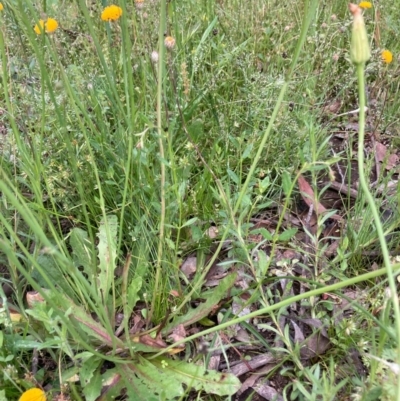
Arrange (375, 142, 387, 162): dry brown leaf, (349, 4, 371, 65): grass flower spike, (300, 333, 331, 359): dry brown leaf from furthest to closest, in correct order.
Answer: (375, 142, 387, 162): dry brown leaf < (300, 333, 331, 359): dry brown leaf < (349, 4, 371, 65): grass flower spike

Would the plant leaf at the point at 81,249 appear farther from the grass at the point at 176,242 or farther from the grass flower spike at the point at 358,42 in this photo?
the grass flower spike at the point at 358,42

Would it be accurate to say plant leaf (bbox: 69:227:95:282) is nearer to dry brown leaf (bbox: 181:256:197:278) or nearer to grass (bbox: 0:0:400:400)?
grass (bbox: 0:0:400:400)

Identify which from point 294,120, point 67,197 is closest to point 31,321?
point 67,197

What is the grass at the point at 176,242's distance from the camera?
857 mm

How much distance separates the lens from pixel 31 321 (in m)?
1.02

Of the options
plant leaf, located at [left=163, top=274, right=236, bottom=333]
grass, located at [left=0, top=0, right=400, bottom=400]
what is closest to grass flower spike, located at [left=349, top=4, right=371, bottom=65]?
grass, located at [left=0, top=0, right=400, bottom=400]

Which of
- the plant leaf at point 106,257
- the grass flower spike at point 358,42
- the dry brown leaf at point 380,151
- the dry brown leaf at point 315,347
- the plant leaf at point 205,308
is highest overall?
the grass flower spike at point 358,42

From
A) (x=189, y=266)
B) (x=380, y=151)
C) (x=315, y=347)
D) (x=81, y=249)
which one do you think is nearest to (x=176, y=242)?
(x=189, y=266)

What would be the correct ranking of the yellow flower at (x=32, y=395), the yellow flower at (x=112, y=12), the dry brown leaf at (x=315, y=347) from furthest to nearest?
1. the yellow flower at (x=112, y=12)
2. the dry brown leaf at (x=315, y=347)
3. the yellow flower at (x=32, y=395)

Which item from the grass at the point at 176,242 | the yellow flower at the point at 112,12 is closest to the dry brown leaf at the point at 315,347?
the grass at the point at 176,242

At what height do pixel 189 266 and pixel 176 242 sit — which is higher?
pixel 176 242

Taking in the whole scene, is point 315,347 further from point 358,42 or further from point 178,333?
point 358,42

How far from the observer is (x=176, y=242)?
3.51ft

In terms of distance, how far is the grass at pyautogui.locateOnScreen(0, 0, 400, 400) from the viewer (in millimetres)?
857
